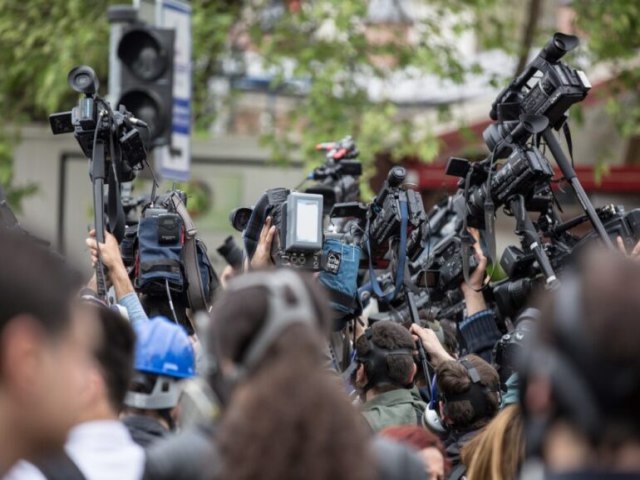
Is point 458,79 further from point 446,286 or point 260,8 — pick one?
point 446,286

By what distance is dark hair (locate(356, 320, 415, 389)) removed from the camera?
19.3 feet

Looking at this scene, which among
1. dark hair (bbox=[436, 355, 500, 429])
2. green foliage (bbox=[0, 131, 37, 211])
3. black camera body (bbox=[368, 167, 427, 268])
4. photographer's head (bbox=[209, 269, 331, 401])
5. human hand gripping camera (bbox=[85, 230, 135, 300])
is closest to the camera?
photographer's head (bbox=[209, 269, 331, 401])

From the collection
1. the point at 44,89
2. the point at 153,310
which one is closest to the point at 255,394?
the point at 153,310

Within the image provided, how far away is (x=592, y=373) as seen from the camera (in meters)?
2.53

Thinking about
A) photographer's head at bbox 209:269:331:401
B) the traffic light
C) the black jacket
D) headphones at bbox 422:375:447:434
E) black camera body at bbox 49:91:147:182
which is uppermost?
the traffic light

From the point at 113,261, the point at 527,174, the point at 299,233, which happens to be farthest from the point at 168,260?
the point at 527,174

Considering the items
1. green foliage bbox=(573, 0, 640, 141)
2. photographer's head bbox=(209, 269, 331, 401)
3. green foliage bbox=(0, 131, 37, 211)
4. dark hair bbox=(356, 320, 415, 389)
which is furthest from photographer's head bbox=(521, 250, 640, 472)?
green foliage bbox=(0, 131, 37, 211)

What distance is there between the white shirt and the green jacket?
2.30 m

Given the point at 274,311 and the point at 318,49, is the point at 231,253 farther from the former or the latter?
the point at 274,311

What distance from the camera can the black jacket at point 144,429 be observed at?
372cm

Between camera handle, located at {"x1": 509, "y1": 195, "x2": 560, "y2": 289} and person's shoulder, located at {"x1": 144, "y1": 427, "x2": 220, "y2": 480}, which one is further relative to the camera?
camera handle, located at {"x1": 509, "y1": 195, "x2": 560, "y2": 289}

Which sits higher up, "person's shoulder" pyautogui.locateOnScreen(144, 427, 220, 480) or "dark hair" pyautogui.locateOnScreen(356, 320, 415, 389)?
"dark hair" pyautogui.locateOnScreen(356, 320, 415, 389)

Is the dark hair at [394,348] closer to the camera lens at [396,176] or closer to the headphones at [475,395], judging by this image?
the headphones at [475,395]

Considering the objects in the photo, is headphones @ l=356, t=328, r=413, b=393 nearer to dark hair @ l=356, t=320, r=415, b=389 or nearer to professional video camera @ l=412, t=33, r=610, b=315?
dark hair @ l=356, t=320, r=415, b=389
